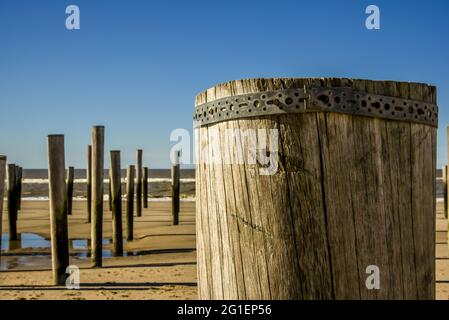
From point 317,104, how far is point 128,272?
24.9ft

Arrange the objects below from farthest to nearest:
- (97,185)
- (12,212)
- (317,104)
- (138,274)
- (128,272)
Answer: (12,212) < (97,185) < (128,272) < (138,274) < (317,104)

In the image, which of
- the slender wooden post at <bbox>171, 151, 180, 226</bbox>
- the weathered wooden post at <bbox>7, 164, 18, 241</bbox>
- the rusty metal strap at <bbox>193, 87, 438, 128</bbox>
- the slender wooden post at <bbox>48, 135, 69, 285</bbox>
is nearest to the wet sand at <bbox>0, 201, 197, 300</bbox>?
the slender wooden post at <bbox>48, 135, 69, 285</bbox>

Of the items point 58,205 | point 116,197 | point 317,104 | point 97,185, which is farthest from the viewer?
point 116,197

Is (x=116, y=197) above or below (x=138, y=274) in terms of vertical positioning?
above

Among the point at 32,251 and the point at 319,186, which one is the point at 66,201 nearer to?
the point at 32,251

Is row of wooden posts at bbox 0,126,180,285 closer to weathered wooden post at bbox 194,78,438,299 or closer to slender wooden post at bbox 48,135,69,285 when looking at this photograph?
slender wooden post at bbox 48,135,69,285

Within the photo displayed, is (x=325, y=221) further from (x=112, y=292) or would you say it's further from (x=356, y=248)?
(x=112, y=292)

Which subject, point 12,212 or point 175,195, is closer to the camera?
point 12,212

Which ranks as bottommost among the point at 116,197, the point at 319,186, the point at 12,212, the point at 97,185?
the point at 12,212

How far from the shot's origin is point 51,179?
25.0 feet

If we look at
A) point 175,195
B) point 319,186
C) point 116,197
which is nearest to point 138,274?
point 116,197

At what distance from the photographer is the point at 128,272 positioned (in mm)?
8891
